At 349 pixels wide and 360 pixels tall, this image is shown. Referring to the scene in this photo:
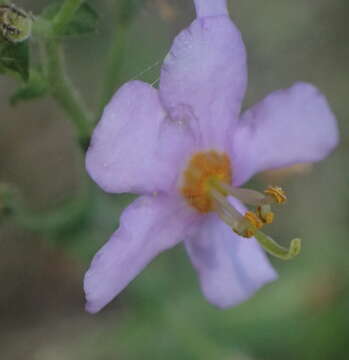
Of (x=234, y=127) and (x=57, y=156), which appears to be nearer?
(x=234, y=127)

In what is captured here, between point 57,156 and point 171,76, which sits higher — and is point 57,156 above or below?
below

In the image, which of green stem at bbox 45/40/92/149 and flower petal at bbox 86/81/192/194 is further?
green stem at bbox 45/40/92/149

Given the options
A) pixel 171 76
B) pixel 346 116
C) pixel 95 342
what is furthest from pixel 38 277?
pixel 171 76

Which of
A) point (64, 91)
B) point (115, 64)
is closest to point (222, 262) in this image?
point (64, 91)

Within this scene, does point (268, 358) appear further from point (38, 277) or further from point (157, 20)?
point (157, 20)

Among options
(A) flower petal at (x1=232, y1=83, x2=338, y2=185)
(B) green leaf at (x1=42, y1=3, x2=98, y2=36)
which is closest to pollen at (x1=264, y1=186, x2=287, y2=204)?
(A) flower petal at (x1=232, y1=83, x2=338, y2=185)

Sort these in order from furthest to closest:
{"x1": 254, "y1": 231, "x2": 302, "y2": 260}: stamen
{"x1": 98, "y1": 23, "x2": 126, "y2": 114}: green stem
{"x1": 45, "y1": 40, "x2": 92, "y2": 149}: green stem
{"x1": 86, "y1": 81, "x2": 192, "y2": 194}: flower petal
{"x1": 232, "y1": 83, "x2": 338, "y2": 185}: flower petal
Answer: {"x1": 98, "y1": 23, "x2": 126, "y2": 114}: green stem, {"x1": 45, "y1": 40, "x2": 92, "y2": 149}: green stem, {"x1": 232, "y1": 83, "x2": 338, "y2": 185}: flower petal, {"x1": 254, "y1": 231, "x2": 302, "y2": 260}: stamen, {"x1": 86, "y1": 81, "x2": 192, "y2": 194}: flower petal

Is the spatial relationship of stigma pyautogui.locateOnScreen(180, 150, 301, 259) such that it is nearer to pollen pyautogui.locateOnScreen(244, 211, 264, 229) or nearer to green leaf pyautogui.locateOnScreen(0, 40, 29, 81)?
pollen pyautogui.locateOnScreen(244, 211, 264, 229)

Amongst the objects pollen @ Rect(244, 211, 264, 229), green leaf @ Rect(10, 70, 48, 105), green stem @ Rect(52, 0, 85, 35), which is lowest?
pollen @ Rect(244, 211, 264, 229)
